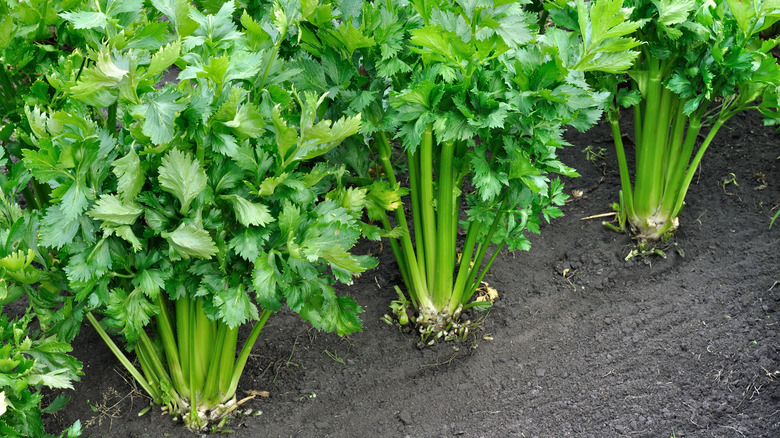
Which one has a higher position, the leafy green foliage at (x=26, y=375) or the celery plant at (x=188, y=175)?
the celery plant at (x=188, y=175)

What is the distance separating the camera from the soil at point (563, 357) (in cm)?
222

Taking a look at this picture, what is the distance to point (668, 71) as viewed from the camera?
2.65 meters

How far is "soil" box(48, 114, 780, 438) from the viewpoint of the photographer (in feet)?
7.30

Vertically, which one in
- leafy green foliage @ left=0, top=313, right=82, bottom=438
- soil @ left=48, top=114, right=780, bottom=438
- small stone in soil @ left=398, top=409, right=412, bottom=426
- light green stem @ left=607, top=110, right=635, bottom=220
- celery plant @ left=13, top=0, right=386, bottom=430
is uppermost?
celery plant @ left=13, top=0, right=386, bottom=430

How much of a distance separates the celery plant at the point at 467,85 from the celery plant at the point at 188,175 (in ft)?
0.78

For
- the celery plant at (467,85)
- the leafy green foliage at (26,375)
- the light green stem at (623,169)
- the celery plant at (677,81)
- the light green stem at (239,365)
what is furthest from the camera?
the light green stem at (623,169)

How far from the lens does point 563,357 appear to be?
8.15ft

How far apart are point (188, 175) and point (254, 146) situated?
250 mm

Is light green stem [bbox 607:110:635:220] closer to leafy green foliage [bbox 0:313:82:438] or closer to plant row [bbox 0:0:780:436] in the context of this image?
plant row [bbox 0:0:780:436]

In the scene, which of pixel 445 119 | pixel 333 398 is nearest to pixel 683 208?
pixel 445 119

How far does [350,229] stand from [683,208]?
1.95 metres

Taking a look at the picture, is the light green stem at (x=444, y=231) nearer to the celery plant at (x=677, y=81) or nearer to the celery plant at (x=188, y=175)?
the celery plant at (x=188, y=175)

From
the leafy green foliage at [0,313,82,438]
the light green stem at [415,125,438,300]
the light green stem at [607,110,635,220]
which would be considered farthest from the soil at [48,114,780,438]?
the leafy green foliage at [0,313,82,438]

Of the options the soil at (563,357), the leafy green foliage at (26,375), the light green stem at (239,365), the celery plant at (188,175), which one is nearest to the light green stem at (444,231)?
the soil at (563,357)
